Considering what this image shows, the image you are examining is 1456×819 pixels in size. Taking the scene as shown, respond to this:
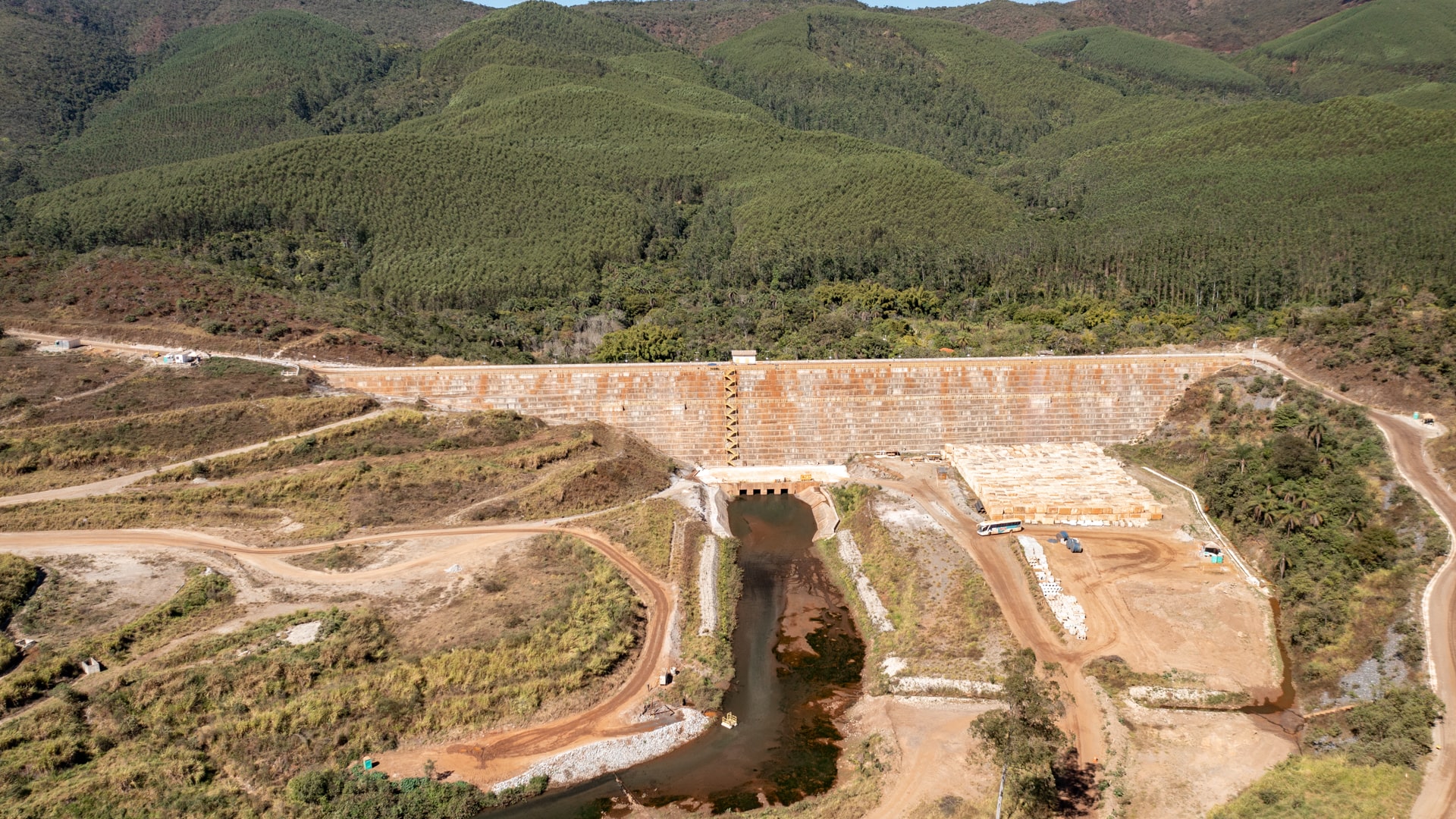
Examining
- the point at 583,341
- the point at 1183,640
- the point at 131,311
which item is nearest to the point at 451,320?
the point at 583,341

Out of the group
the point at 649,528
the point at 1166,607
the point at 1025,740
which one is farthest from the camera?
→ the point at 649,528

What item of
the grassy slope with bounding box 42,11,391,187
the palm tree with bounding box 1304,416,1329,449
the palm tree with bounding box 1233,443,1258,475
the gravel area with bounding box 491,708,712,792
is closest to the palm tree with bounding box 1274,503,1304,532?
the palm tree with bounding box 1233,443,1258,475

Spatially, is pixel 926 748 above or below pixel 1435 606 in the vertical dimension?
below

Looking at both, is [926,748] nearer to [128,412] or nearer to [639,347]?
[639,347]

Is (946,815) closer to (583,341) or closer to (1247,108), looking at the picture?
(583,341)

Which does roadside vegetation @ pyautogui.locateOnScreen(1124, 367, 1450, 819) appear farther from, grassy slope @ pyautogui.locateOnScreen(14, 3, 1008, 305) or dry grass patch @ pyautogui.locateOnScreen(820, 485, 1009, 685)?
grassy slope @ pyautogui.locateOnScreen(14, 3, 1008, 305)

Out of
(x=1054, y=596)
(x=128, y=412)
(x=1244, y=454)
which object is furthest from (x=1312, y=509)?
(x=128, y=412)
